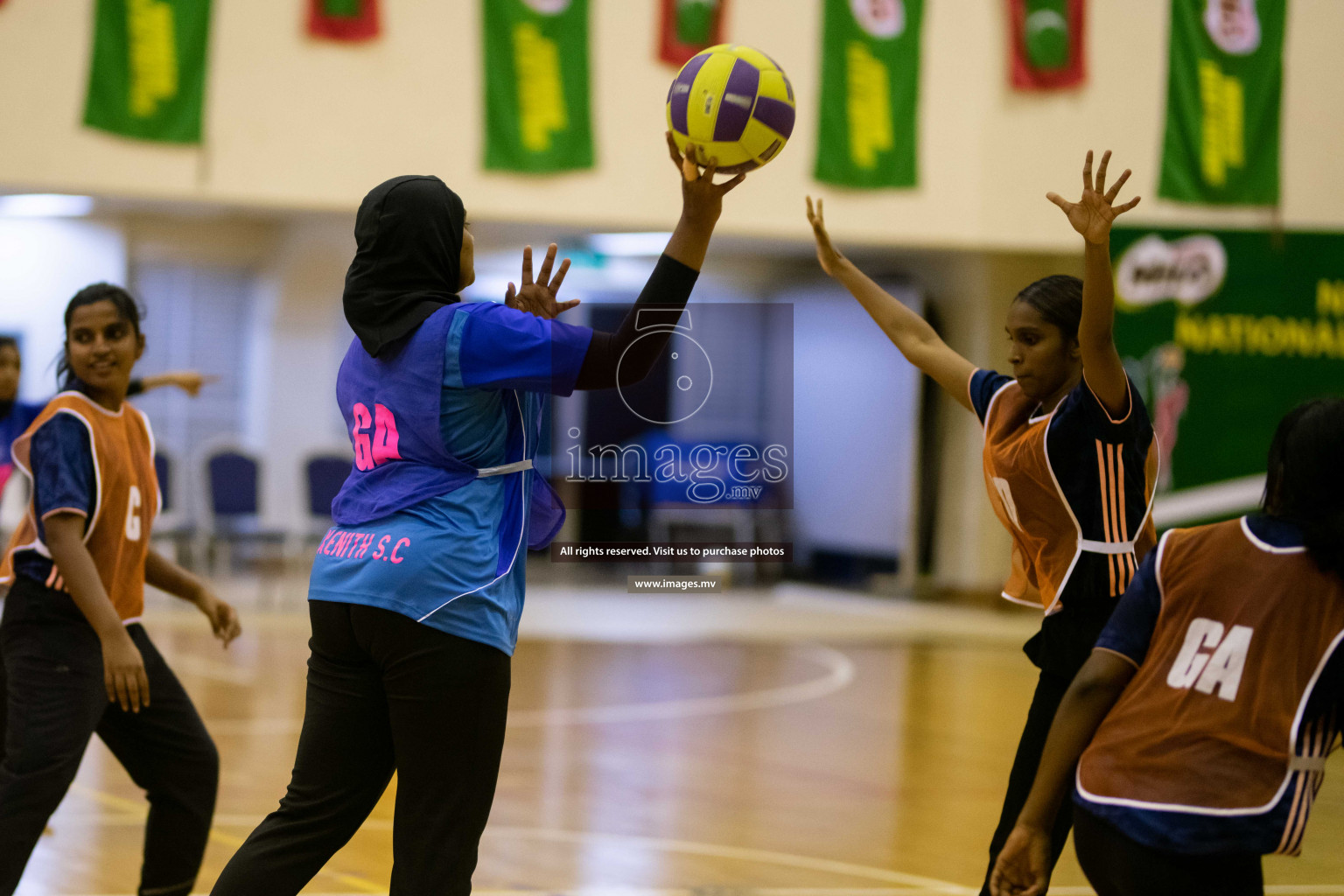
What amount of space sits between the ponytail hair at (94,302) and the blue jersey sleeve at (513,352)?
134cm

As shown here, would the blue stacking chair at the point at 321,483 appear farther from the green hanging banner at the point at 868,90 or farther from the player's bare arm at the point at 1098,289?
the player's bare arm at the point at 1098,289

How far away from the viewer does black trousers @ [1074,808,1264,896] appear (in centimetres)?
185

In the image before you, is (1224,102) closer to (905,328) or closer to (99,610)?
(905,328)

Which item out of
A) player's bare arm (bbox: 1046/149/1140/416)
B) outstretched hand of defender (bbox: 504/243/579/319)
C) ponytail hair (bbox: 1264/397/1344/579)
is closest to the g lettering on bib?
outstretched hand of defender (bbox: 504/243/579/319)

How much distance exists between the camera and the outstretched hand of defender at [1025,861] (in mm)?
1997

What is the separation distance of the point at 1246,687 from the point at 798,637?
32.8 ft

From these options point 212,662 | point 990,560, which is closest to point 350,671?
point 212,662

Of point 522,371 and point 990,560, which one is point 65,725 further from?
point 990,560

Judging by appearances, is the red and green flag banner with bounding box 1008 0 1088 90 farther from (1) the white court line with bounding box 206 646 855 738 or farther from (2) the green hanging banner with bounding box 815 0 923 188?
(1) the white court line with bounding box 206 646 855 738

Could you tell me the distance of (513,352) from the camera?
2.29m

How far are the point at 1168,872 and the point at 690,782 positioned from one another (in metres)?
4.26

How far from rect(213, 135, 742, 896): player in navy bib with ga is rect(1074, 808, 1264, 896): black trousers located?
3.50 feet

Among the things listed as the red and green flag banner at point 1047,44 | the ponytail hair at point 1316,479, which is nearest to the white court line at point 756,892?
the ponytail hair at point 1316,479

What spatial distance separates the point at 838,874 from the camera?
451 centimetres
